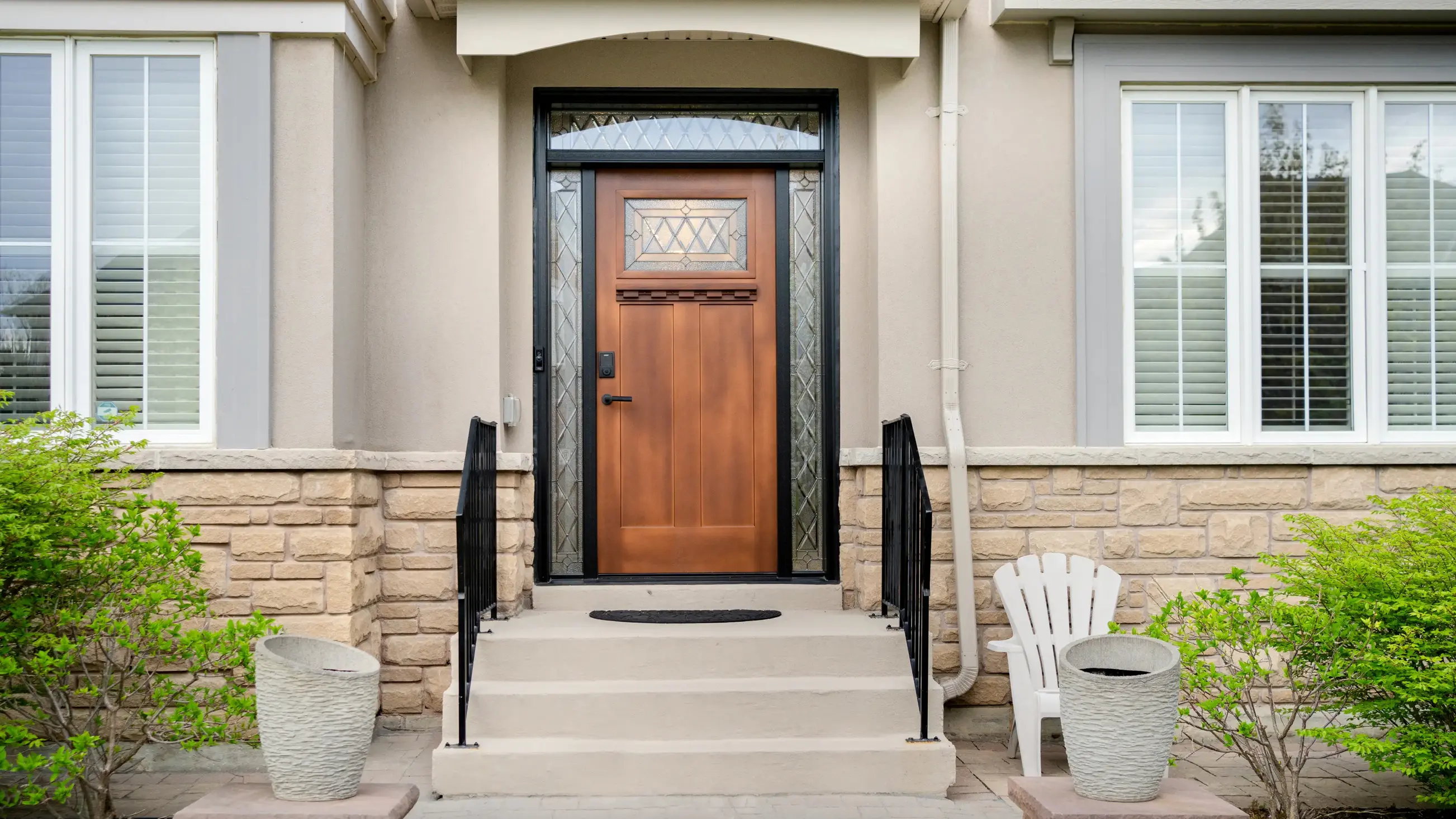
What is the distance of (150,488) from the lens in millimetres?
4820

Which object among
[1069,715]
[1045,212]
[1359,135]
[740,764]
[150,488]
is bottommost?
[740,764]

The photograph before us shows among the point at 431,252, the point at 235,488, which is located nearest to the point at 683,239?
the point at 431,252

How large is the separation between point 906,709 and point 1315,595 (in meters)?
1.53

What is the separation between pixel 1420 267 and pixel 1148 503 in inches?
67.9

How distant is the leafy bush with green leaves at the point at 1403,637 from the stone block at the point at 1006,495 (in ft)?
4.00

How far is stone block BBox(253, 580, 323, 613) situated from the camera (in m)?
4.86

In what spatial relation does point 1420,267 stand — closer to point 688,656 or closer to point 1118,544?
point 1118,544

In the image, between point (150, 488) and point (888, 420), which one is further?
point (888, 420)

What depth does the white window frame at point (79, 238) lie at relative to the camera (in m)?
4.93

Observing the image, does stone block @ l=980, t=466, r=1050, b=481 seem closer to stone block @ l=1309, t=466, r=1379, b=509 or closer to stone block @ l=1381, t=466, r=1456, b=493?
stone block @ l=1309, t=466, r=1379, b=509

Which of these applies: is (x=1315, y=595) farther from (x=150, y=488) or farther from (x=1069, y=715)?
(x=150, y=488)

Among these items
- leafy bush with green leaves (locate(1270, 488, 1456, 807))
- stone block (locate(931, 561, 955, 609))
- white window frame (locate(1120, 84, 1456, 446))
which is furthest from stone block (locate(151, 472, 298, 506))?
leafy bush with green leaves (locate(1270, 488, 1456, 807))

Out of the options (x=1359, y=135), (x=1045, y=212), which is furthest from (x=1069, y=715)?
(x=1359, y=135)

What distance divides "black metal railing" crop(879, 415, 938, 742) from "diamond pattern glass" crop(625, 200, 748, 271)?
1198 millimetres
